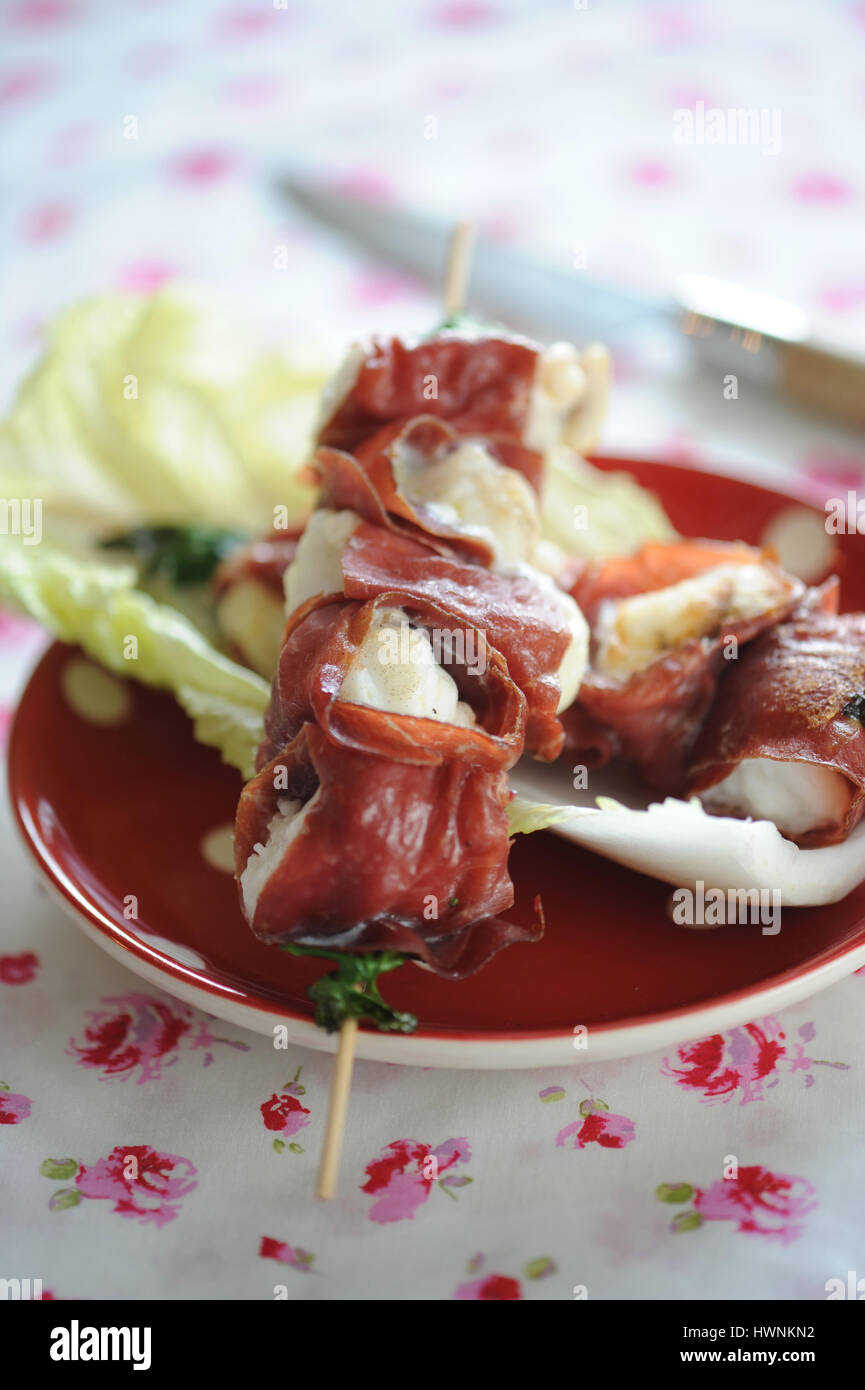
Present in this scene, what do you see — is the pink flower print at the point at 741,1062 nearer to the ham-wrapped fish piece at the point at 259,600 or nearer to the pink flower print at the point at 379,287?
the ham-wrapped fish piece at the point at 259,600

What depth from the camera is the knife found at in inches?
158

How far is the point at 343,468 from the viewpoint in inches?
97.3

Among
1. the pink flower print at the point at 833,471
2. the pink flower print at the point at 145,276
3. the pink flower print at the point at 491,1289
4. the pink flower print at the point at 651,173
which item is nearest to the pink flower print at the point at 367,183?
the pink flower print at the point at 145,276

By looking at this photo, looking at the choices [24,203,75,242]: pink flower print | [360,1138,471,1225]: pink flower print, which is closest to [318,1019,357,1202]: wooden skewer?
[360,1138,471,1225]: pink flower print

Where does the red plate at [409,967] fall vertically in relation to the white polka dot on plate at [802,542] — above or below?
below

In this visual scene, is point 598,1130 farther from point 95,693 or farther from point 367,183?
point 367,183

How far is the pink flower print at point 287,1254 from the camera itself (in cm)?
201

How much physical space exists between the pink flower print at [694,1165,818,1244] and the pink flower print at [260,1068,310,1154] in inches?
27.2

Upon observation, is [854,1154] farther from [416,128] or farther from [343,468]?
[416,128]

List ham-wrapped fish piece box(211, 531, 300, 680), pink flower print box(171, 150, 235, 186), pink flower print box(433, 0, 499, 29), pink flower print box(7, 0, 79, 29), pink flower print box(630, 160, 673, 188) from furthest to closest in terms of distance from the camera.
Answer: pink flower print box(7, 0, 79, 29), pink flower print box(433, 0, 499, 29), pink flower print box(171, 150, 235, 186), pink flower print box(630, 160, 673, 188), ham-wrapped fish piece box(211, 531, 300, 680)

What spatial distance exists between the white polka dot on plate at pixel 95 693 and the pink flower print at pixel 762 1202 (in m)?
1.74

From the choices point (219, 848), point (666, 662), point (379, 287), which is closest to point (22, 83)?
point (379, 287)

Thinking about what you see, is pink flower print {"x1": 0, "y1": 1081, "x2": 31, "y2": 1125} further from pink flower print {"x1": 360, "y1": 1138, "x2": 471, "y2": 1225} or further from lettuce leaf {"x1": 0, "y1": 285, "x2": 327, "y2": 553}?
lettuce leaf {"x1": 0, "y1": 285, "x2": 327, "y2": 553}

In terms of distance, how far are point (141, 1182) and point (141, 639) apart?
53.1 inches
